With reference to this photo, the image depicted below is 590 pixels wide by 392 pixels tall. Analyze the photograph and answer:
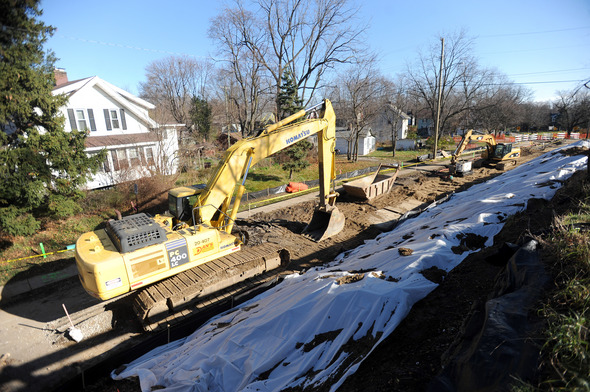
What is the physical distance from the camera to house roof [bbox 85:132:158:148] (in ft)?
59.8

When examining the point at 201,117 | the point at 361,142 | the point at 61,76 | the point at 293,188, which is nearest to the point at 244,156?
the point at 293,188

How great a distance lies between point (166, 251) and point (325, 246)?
18.6ft

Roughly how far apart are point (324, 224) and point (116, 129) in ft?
57.9

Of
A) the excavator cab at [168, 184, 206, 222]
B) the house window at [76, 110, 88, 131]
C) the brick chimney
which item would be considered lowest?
the excavator cab at [168, 184, 206, 222]

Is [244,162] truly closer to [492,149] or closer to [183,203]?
[183,203]

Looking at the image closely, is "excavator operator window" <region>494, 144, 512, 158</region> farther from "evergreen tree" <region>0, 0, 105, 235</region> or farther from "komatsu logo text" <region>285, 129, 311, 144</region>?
"evergreen tree" <region>0, 0, 105, 235</region>

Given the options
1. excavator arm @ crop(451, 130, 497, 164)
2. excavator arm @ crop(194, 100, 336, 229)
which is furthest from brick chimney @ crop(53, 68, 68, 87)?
excavator arm @ crop(451, 130, 497, 164)

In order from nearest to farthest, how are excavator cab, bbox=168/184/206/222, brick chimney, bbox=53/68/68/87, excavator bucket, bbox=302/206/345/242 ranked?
excavator cab, bbox=168/184/206/222 < excavator bucket, bbox=302/206/345/242 < brick chimney, bbox=53/68/68/87

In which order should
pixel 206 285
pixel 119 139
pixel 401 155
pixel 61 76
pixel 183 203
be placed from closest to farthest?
pixel 206 285
pixel 183 203
pixel 119 139
pixel 61 76
pixel 401 155

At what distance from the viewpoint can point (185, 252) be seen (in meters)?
7.48

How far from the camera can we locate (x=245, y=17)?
25.0 m

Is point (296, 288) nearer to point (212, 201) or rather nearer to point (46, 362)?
point (212, 201)

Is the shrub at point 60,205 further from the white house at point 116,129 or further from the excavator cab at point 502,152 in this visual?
the excavator cab at point 502,152

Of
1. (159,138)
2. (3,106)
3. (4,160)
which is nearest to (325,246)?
(4,160)
